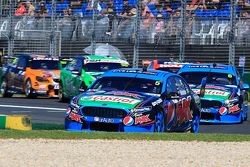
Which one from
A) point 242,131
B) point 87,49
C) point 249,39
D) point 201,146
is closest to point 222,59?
point 249,39

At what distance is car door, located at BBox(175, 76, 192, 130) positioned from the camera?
1803 cm

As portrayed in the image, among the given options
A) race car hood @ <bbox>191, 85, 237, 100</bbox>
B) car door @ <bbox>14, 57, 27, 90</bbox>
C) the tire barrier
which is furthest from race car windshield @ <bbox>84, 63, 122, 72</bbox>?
the tire barrier

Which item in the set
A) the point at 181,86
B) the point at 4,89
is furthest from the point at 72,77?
the point at 181,86

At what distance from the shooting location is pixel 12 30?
122 feet

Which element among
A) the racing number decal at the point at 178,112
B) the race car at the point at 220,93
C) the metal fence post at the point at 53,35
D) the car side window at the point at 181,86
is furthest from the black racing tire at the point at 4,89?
the racing number decal at the point at 178,112

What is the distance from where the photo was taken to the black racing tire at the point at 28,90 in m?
31.5

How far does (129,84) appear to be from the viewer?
17828 mm

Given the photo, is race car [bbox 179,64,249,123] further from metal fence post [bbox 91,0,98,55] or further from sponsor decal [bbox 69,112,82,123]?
metal fence post [bbox 91,0,98,55]

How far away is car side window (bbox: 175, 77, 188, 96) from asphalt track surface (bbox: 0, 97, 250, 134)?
67.4 inches

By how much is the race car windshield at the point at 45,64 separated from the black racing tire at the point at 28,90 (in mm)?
593

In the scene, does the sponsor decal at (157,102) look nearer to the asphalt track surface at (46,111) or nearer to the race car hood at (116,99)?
the race car hood at (116,99)

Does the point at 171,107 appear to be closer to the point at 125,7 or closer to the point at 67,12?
the point at 125,7

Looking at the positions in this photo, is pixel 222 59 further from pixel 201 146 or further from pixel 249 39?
pixel 201 146

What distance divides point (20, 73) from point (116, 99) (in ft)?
51.2
